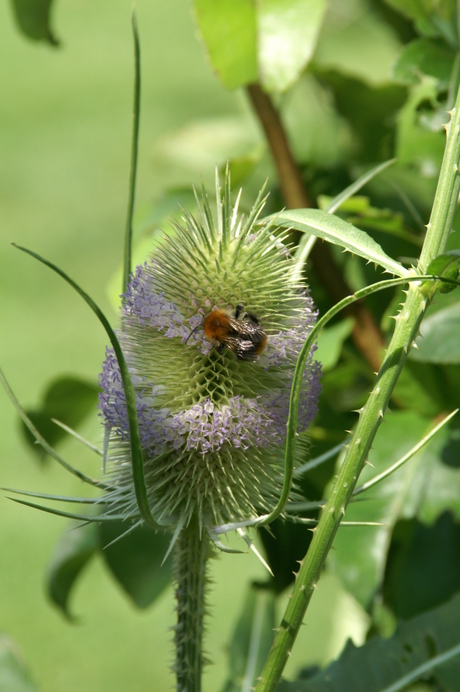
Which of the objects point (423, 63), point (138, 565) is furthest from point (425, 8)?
point (138, 565)

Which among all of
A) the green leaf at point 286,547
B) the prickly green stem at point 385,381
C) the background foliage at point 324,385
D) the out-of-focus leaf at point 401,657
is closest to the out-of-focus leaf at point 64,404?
the background foliage at point 324,385

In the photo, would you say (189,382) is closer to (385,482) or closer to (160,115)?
(385,482)

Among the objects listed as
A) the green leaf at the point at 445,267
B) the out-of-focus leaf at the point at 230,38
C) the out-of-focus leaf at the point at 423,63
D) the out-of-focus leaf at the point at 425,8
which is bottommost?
the green leaf at the point at 445,267

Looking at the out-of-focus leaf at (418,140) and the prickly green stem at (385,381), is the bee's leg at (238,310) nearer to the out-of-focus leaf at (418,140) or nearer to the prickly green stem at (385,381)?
the prickly green stem at (385,381)

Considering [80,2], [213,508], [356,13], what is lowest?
[213,508]

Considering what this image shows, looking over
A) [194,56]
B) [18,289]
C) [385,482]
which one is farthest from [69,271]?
[385,482]
